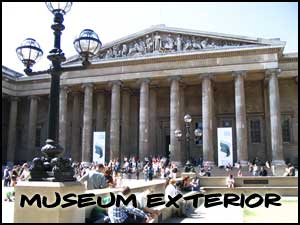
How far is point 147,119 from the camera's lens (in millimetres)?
37219

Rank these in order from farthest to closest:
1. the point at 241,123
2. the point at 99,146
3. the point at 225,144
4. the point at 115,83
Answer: the point at 115,83
the point at 241,123
the point at 99,146
the point at 225,144

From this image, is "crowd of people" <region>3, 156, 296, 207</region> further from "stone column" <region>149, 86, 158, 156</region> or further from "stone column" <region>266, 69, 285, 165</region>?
"stone column" <region>149, 86, 158, 156</region>

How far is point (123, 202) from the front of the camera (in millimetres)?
8445

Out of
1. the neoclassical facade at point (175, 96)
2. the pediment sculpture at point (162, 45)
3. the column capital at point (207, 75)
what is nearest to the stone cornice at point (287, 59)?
the neoclassical facade at point (175, 96)

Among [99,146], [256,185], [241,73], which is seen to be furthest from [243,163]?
[99,146]

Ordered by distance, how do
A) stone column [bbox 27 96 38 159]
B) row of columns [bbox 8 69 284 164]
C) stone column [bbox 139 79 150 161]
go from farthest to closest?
stone column [bbox 27 96 38 159], stone column [bbox 139 79 150 161], row of columns [bbox 8 69 284 164]

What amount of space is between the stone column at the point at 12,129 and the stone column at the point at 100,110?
36.8 ft

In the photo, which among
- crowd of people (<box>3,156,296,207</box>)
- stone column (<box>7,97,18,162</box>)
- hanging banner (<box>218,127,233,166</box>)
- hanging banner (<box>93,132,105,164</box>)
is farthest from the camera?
stone column (<box>7,97,18,162</box>)

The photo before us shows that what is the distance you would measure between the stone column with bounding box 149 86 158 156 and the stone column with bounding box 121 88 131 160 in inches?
119

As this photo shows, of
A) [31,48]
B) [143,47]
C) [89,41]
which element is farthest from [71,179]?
[143,47]

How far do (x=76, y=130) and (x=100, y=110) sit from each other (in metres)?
4.11

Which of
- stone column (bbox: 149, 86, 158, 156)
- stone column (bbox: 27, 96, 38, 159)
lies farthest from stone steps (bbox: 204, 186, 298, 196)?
stone column (bbox: 27, 96, 38, 159)

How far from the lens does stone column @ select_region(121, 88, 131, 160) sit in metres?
40.2

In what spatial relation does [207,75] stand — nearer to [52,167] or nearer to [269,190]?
[269,190]
